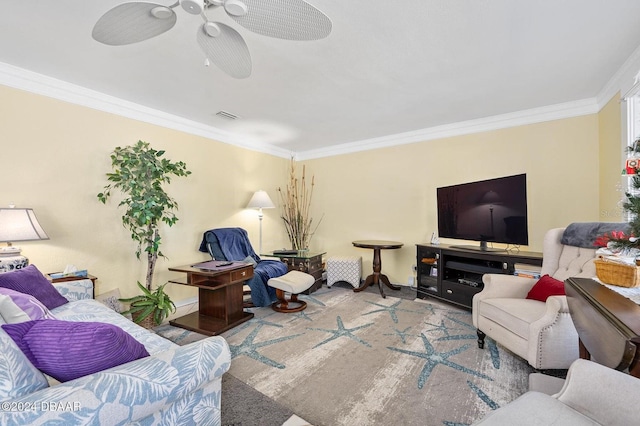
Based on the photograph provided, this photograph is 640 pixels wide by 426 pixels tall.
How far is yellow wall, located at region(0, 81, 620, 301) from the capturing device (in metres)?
2.53

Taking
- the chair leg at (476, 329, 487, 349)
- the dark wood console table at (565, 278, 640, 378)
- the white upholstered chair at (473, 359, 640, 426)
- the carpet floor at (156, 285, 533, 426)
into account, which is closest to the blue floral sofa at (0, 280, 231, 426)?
the carpet floor at (156, 285, 533, 426)

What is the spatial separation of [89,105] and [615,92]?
5.10 metres

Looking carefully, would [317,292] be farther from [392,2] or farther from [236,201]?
[392,2]

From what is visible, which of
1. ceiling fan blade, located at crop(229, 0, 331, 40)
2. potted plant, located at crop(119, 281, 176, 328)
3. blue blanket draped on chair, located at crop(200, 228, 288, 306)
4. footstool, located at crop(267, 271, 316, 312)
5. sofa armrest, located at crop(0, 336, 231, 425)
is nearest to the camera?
sofa armrest, located at crop(0, 336, 231, 425)

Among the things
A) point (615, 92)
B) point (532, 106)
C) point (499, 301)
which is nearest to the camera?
point (499, 301)

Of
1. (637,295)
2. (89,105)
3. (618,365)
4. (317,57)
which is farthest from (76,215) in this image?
(637,295)

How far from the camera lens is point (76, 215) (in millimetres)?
2721

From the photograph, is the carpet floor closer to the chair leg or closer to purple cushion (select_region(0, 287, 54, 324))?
the chair leg

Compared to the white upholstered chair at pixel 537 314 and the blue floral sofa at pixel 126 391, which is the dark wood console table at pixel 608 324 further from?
the blue floral sofa at pixel 126 391

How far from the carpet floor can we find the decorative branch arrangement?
2167 millimetres

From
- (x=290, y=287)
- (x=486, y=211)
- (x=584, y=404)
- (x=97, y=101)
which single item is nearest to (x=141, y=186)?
(x=97, y=101)

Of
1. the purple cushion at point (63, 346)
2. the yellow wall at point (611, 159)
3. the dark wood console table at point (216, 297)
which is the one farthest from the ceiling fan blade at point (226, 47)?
the yellow wall at point (611, 159)

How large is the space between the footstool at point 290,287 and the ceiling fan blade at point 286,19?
2.40m

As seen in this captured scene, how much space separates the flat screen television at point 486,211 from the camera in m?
2.89
